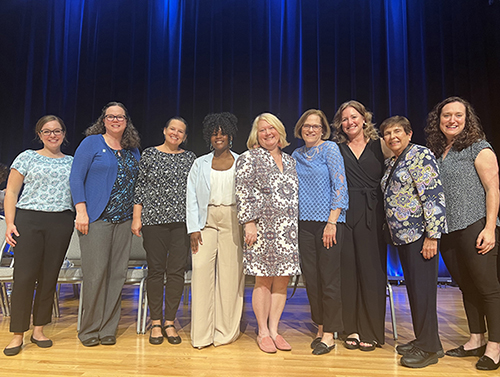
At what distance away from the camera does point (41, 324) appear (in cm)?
244

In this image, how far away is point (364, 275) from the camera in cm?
246

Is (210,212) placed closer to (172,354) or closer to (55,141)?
(172,354)

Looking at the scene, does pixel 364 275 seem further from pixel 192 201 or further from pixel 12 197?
pixel 12 197

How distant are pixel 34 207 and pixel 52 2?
526cm

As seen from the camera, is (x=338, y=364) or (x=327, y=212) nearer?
(x=338, y=364)

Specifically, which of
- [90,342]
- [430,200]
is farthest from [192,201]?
[430,200]

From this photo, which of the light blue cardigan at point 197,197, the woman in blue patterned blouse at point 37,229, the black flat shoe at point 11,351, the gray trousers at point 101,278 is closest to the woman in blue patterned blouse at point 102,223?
the gray trousers at point 101,278

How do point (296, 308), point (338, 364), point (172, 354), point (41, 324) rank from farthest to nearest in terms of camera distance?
point (296, 308) < point (41, 324) < point (172, 354) < point (338, 364)

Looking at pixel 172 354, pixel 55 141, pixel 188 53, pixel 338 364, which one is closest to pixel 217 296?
pixel 172 354

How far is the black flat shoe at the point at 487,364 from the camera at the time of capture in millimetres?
2061

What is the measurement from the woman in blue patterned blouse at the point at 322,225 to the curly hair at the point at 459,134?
A: 0.66 m

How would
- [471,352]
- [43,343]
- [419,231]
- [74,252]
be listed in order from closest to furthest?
[419,231], [471,352], [43,343], [74,252]

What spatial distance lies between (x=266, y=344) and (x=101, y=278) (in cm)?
123

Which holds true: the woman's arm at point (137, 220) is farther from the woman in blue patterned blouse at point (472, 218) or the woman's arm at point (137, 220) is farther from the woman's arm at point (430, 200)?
the woman in blue patterned blouse at point (472, 218)
